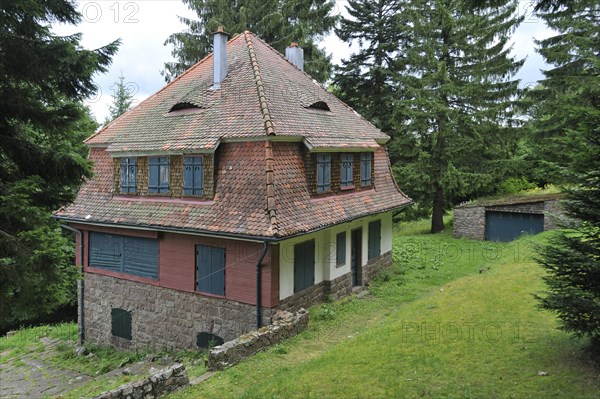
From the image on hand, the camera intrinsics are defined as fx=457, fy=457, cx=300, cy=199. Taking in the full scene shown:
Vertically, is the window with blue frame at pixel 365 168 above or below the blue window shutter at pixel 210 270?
above

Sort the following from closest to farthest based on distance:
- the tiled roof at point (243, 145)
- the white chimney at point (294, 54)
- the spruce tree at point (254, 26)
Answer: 1. the tiled roof at point (243, 145)
2. the white chimney at point (294, 54)
3. the spruce tree at point (254, 26)

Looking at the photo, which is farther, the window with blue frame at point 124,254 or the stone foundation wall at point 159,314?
the window with blue frame at point 124,254

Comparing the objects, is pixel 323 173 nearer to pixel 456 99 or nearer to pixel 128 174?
pixel 128 174

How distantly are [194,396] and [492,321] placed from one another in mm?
7145

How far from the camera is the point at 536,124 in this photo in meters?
26.8

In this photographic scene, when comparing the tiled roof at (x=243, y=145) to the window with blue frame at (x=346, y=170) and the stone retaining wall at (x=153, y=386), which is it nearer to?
the window with blue frame at (x=346, y=170)

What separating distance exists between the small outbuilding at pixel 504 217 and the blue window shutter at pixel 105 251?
1835 centimetres

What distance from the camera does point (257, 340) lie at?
1067 centimetres

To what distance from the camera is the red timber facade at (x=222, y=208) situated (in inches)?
501

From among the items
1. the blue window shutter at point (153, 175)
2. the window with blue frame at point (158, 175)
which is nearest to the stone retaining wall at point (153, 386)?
the window with blue frame at point (158, 175)

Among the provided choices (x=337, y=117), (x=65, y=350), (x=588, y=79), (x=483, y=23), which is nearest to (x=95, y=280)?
(x=65, y=350)

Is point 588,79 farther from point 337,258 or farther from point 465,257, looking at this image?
point 337,258

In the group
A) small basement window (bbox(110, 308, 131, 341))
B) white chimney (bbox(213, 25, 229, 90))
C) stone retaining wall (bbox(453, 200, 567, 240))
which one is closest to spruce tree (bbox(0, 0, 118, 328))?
white chimney (bbox(213, 25, 229, 90))

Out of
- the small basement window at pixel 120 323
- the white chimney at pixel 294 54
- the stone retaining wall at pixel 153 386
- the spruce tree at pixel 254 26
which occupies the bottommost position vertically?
the small basement window at pixel 120 323
